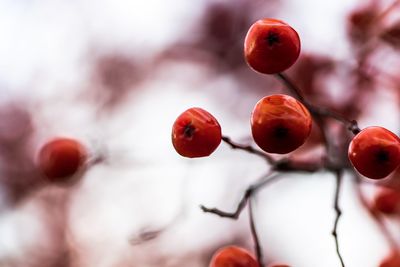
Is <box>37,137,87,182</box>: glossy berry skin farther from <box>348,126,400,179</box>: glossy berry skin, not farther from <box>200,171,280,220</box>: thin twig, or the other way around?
<box>348,126,400,179</box>: glossy berry skin

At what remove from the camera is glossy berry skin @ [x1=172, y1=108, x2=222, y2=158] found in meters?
1.48

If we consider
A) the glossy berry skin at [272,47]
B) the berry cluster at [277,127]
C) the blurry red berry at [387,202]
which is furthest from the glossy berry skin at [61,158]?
the blurry red berry at [387,202]

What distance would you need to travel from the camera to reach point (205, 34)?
4.26 metres

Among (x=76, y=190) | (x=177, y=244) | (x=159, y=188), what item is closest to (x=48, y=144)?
(x=159, y=188)

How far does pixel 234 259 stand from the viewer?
1628mm

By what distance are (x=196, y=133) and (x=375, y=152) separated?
0.53 metres

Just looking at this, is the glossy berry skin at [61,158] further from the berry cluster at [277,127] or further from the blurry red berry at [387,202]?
the blurry red berry at [387,202]

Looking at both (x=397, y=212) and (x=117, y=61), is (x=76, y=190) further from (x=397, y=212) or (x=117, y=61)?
(x=397, y=212)

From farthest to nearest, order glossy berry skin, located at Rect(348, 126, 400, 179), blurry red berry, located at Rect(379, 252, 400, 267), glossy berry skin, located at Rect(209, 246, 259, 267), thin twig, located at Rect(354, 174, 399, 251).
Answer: thin twig, located at Rect(354, 174, 399, 251) → blurry red berry, located at Rect(379, 252, 400, 267) → glossy berry skin, located at Rect(209, 246, 259, 267) → glossy berry skin, located at Rect(348, 126, 400, 179)

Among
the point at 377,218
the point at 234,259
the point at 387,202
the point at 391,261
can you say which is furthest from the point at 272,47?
the point at 377,218

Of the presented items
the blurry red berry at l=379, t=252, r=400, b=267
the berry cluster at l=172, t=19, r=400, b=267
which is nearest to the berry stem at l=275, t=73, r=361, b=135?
the berry cluster at l=172, t=19, r=400, b=267

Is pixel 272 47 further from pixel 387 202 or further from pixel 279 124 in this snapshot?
pixel 387 202

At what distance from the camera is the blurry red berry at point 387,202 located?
254 cm

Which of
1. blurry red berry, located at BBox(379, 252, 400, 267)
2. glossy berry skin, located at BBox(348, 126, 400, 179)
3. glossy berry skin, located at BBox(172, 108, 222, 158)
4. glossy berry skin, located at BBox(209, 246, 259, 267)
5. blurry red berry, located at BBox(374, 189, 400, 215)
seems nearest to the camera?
glossy berry skin, located at BBox(348, 126, 400, 179)
